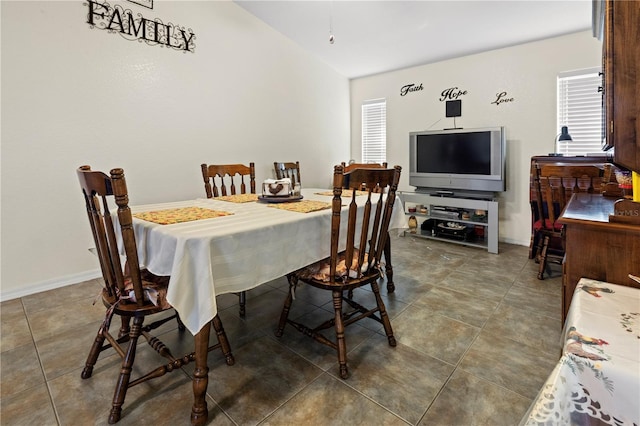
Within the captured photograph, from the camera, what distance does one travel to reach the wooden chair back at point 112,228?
46.0 inches

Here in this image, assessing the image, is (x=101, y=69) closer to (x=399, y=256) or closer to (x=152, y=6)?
(x=152, y=6)

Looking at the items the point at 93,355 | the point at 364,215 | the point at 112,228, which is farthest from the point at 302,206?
the point at 93,355

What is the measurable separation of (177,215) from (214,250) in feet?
1.66

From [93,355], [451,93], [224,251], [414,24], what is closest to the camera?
[224,251]

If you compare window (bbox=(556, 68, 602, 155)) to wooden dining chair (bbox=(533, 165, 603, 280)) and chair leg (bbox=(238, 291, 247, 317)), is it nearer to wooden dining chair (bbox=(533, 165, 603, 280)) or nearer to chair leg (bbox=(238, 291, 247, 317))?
wooden dining chair (bbox=(533, 165, 603, 280))

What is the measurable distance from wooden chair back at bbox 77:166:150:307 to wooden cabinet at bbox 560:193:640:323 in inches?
64.0

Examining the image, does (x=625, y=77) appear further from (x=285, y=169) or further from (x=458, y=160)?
(x=285, y=169)

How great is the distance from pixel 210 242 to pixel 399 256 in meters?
2.56

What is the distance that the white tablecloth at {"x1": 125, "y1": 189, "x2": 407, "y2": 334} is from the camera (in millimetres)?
1180

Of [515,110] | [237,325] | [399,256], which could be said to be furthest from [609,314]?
[515,110]

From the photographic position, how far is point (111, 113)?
2.82 m

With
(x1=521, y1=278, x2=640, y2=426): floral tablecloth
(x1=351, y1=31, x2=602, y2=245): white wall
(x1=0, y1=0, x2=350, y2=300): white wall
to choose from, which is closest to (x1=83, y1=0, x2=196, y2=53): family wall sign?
(x1=0, y1=0, x2=350, y2=300): white wall

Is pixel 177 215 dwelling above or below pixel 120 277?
above

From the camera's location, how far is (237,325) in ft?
6.71
